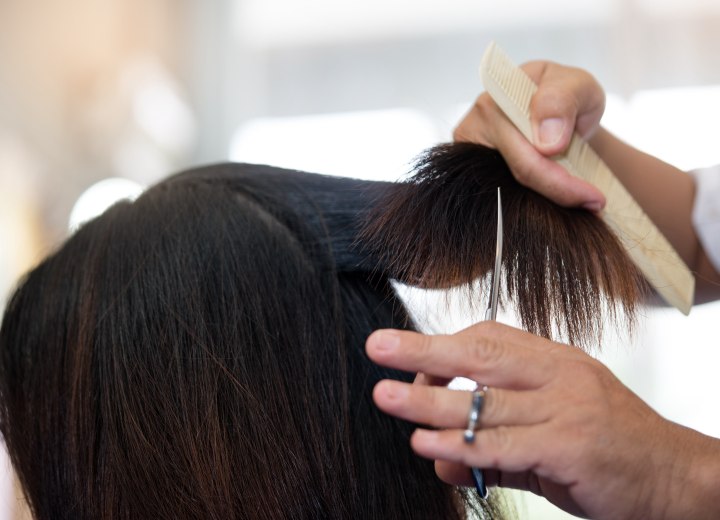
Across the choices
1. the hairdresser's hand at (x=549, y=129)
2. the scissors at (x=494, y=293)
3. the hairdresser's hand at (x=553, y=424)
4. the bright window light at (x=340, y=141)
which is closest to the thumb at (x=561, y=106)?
the hairdresser's hand at (x=549, y=129)

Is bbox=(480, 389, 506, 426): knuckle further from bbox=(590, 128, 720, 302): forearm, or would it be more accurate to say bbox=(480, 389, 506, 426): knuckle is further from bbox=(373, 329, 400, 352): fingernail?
bbox=(590, 128, 720, 302): forearm

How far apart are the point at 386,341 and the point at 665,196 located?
539mm

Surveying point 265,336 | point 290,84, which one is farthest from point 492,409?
point 290,84

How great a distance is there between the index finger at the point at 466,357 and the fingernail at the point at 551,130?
0.26 metres

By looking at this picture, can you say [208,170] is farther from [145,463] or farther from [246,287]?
[145,463]

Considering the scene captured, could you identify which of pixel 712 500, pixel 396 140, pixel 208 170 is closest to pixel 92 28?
pixel 396 140

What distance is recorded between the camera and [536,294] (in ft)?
2.00

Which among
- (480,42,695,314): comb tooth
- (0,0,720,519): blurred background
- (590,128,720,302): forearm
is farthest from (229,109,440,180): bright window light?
(480,42,695,314): comb tooth

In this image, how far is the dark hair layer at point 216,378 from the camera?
625 millimetres

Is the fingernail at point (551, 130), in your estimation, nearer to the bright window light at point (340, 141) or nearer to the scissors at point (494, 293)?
the scissors at point (494, 293)

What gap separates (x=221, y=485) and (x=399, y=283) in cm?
23

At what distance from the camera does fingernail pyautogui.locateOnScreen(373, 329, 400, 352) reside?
0.43 meters

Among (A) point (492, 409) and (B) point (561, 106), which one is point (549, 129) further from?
(A) point (492, 409)

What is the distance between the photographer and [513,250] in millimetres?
622
